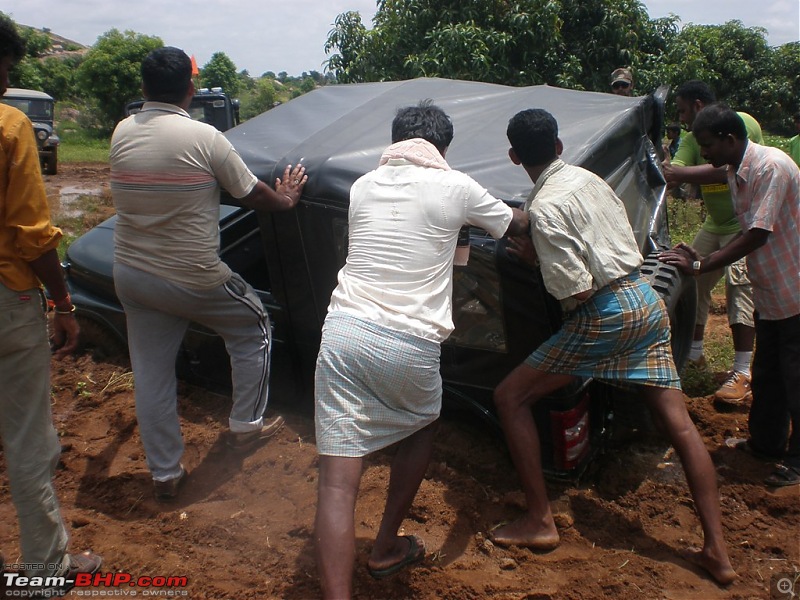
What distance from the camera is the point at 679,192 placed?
8.65m

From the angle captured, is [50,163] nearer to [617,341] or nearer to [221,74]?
[617,341]

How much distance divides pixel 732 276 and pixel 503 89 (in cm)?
182

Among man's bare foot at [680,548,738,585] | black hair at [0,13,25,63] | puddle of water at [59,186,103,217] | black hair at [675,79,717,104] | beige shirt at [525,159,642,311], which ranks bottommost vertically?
puddle of water at [59,186,103,217]

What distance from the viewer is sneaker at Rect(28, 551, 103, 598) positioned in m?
2.62

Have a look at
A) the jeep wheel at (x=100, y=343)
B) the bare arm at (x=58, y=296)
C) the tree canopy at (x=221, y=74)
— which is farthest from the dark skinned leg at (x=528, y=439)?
the tree canopy at (x=221, y=74)

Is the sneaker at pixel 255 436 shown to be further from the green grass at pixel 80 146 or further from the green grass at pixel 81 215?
the green grass at pixel 80 146

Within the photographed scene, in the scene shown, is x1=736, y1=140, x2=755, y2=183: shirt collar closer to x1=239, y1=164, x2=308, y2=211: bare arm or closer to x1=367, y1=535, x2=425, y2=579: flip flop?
x1=239, y1=164, x2=308, y2=211: bare arm

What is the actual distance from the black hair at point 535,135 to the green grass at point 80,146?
17713 millimetres

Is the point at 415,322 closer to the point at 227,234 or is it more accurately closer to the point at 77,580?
the point at 77,580

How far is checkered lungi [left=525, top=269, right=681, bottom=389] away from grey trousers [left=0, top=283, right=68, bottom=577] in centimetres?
181

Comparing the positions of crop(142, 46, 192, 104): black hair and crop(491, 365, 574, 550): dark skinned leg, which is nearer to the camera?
crop(491, 365, 574, 550): dark skinned leg

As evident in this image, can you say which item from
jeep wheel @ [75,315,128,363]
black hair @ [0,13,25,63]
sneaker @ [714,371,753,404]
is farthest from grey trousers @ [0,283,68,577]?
sneaker @ [714,371,753,404]

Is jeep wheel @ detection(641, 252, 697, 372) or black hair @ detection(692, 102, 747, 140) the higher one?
black hair @ detection(692, 102, 747, 140)

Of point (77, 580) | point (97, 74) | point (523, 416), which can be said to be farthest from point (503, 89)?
point (97, 74)
